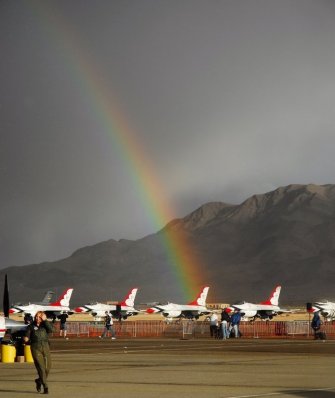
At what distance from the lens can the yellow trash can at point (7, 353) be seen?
1559 inches

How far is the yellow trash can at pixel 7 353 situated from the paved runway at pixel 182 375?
5.72 feet

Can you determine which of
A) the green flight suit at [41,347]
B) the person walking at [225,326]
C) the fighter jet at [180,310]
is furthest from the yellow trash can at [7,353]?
the fighter jet at [180,310]

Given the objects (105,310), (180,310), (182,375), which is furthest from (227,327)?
(105,310)

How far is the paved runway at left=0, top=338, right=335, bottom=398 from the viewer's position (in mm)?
24369

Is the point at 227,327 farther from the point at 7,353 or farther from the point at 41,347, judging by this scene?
the point at 41,347

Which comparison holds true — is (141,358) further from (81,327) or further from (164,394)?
(81,327)

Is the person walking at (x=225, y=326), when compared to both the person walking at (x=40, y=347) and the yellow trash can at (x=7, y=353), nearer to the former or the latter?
the yellow trash can at (x=7, y=353)

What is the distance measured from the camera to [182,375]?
2986cm

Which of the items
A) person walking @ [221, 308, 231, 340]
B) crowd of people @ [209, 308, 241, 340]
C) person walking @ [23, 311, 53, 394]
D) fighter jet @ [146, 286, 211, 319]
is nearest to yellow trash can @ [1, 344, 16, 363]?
person walking @ [23, 311, 53, 394]

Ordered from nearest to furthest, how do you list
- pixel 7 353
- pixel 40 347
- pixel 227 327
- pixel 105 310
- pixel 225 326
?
pixel 40 347
pixel 7 353
pixel 225 326
pixel 227 327
pixel 105 310

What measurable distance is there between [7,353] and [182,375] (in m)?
12.1

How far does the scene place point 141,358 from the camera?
4078 cm

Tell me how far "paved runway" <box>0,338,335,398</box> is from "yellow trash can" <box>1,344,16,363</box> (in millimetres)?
1743

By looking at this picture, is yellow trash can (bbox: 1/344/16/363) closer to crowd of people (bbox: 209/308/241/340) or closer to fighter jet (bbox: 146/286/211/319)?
crowd of people (bbox: 209/308/241/340)
